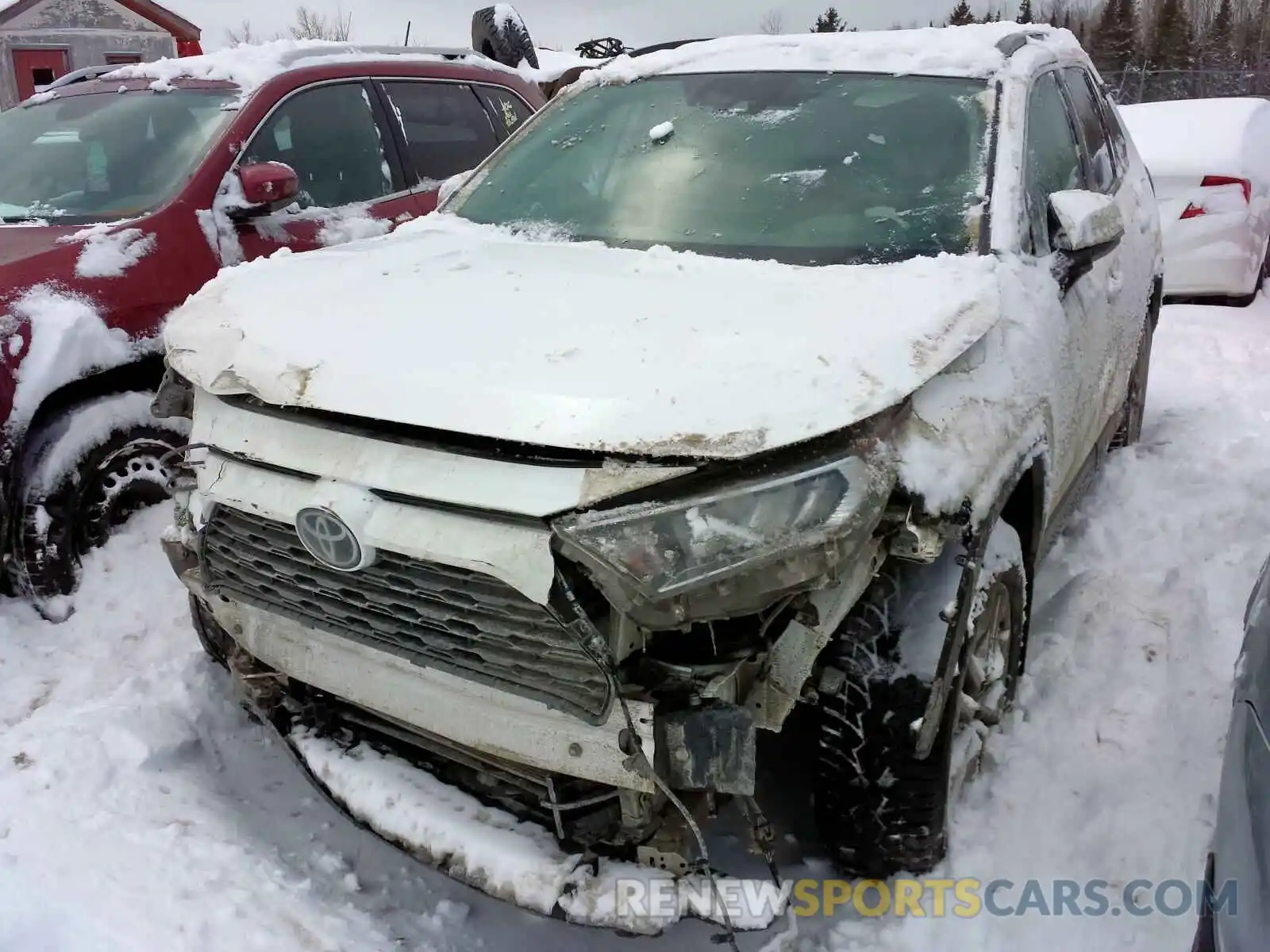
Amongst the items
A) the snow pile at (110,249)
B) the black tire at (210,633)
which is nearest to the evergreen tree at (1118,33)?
the snow pile at (110,249)

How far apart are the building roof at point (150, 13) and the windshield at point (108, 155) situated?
2359cm

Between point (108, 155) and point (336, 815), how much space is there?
301 cm

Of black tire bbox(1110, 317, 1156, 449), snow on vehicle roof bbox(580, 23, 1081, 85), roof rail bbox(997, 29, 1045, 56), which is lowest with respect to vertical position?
black tire bbox(1110, 317, 1156, 449)

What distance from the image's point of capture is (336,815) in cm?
266

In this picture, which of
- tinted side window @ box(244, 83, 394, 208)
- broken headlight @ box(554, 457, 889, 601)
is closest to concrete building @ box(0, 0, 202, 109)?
tinted side window @ box(244, 83, 394, 208)

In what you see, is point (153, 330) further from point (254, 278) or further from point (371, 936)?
point (371, 936)

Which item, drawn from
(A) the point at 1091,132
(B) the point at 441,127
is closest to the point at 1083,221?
(A) the point at 1091,132

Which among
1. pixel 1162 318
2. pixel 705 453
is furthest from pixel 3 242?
pixel 1162 318

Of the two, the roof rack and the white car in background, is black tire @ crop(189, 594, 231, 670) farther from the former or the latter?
the white car in background

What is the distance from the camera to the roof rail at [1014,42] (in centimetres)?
322

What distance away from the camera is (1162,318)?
717 centimetres

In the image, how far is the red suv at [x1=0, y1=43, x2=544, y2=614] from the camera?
11.2ft

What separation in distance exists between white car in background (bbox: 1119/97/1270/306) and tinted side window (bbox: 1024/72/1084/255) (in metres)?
3.92

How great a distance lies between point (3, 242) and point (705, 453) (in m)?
3.11
